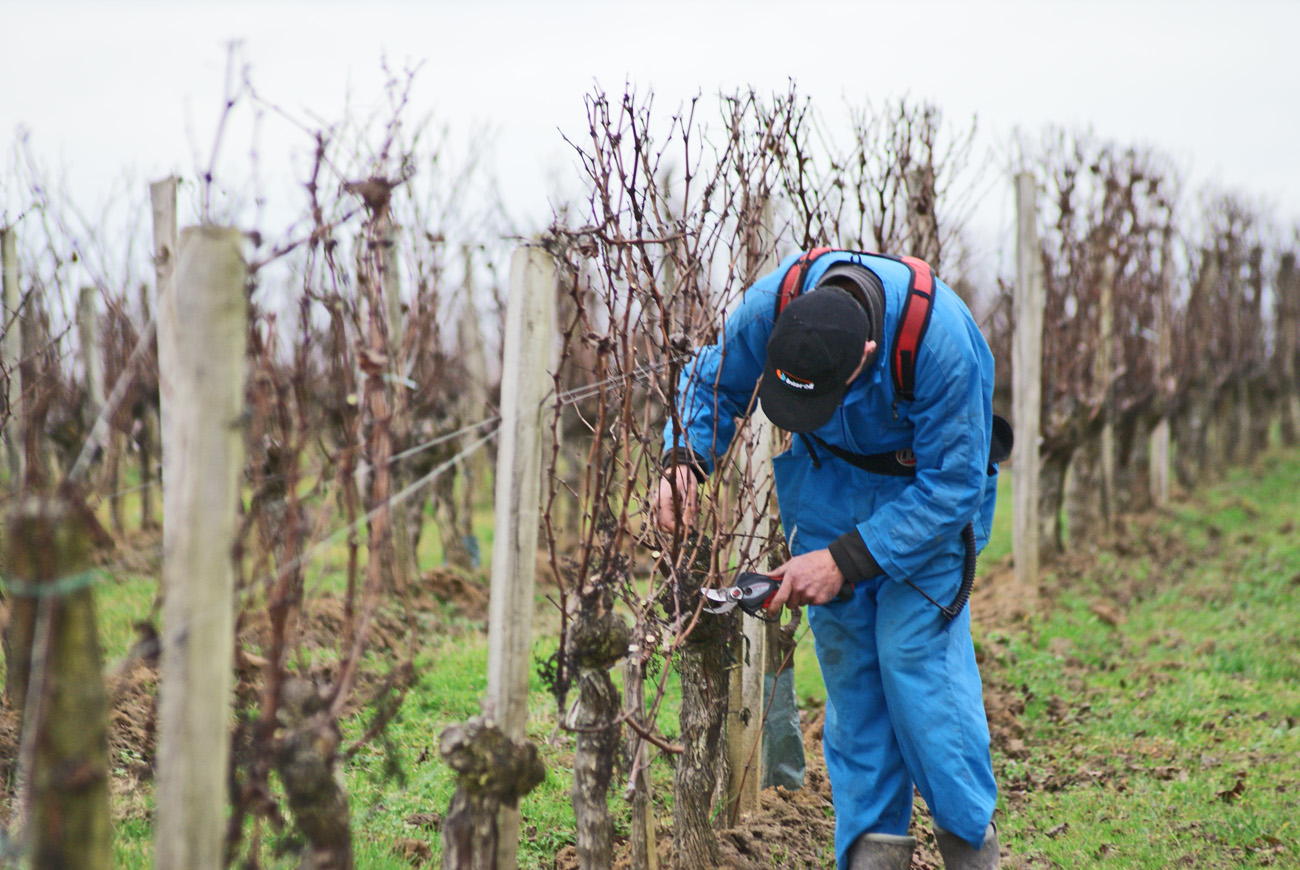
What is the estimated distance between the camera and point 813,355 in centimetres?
257

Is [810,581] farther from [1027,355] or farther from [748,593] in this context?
[1027,355]

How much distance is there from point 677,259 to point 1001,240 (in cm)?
620

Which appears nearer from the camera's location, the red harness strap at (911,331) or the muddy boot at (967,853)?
the red harness strap at (911,331)

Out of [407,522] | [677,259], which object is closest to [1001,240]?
[407,522]

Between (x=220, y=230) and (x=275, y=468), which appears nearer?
(x=220, y=230)

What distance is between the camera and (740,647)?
3543 millimetres

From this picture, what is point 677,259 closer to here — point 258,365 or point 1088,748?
point 258,365

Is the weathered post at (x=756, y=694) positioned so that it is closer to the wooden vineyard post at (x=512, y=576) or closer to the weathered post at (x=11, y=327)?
the wooden vineyard post at (x=512, y=576)

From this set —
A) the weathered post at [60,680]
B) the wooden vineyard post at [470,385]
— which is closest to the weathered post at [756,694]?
the weathered post at [60,680]

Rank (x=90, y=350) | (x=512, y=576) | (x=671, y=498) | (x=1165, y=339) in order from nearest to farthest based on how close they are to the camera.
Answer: (x=512, y=576) → (x=671, y=498) → (x=90, y=350) → (x=1165, y=339)

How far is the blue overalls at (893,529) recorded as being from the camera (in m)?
2.76

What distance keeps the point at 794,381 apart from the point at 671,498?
57 cm

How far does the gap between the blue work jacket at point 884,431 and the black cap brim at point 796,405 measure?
0.18m

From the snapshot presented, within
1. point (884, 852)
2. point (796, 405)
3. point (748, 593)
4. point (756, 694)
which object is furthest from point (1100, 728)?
point (796, 405)
